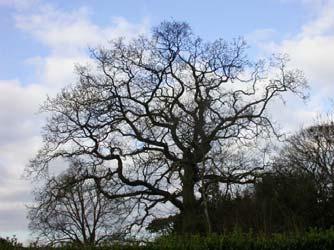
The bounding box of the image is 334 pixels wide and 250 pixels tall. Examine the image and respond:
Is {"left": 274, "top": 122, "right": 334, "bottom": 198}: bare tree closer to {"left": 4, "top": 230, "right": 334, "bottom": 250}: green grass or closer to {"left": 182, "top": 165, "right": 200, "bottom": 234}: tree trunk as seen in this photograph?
{"left": 182, "top": 165, "right": 200, "bottom": 234}: tree trunk

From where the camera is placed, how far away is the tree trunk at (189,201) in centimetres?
3351

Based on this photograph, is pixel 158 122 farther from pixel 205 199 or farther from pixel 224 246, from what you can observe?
pixel 224 246

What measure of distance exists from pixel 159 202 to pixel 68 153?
6314 mm

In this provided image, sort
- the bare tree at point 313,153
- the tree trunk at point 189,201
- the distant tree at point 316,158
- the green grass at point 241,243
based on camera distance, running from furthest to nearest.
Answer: the bare tree at point 313,153 < the distant tree at point 316,158 < the tree trunk at point 189,201 < the green grass at point 241,243

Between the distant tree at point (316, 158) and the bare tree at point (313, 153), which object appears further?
the bare tree at point (313, 153)

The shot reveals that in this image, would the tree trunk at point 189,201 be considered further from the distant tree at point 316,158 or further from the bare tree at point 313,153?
the bare tree at point 313,153

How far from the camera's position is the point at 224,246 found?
12.9 metres

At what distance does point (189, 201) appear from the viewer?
111 ft

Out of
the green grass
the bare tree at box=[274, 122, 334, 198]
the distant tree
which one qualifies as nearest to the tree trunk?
the distant tree

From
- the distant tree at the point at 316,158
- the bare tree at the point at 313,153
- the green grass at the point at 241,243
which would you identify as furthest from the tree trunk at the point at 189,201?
the green grass at the point at 241,243

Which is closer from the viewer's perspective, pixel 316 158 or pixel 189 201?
pixel 189 201

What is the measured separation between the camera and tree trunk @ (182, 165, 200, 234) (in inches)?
1319

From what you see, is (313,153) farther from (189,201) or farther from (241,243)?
(241,243)

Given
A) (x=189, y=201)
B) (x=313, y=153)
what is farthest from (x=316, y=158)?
(x=189, y=201)
